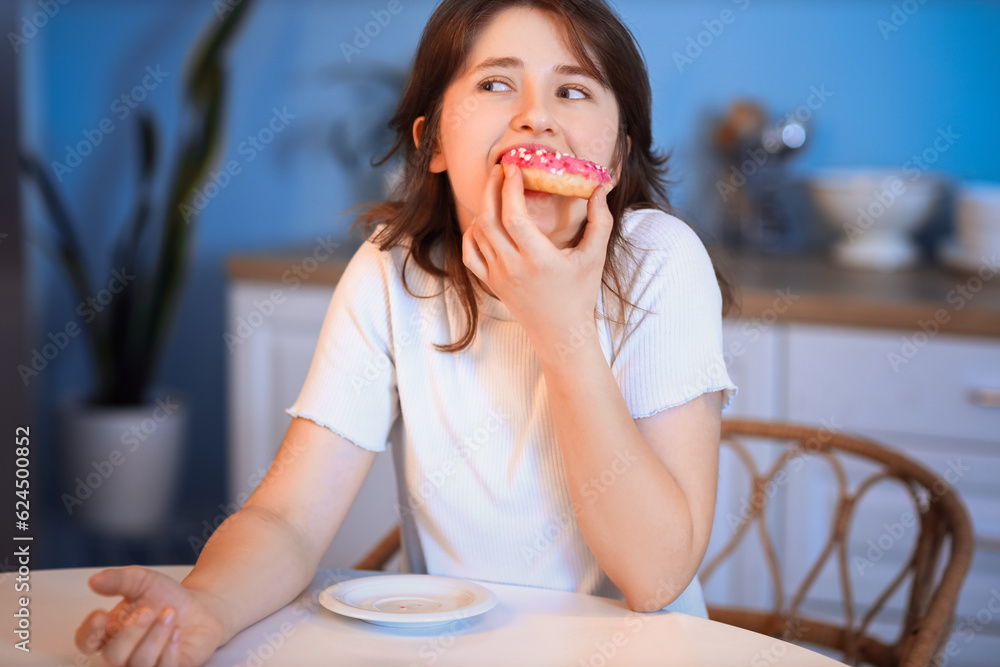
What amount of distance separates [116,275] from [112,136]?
43 centimetres

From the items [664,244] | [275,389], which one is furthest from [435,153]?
[275,389]

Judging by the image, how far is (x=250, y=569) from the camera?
0.80 m

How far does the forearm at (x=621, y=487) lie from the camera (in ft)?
2.65

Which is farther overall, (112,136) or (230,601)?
(112,136)

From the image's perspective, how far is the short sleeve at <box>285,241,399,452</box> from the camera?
0.96 meters

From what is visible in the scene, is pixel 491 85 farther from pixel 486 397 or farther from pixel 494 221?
pixel 486 397

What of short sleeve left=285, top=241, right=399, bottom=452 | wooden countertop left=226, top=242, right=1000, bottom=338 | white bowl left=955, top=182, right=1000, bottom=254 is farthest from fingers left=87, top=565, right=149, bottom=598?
white bowl left=955, top=182, right=1000, bottom=254

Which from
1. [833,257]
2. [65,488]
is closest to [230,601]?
[833,257]

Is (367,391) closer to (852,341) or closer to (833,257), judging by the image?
(852,341)

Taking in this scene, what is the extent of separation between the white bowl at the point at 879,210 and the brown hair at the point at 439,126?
1045 mm

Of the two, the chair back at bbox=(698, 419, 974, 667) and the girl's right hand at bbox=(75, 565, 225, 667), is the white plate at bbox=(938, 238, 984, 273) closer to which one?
the chair back at bbox=(698, 419, 974, 667)

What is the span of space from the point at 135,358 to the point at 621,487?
6.48ft

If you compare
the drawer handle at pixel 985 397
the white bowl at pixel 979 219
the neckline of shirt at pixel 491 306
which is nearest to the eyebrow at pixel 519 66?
the neckline of shirt at pixel 491 306

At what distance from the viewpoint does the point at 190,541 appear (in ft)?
8.57
